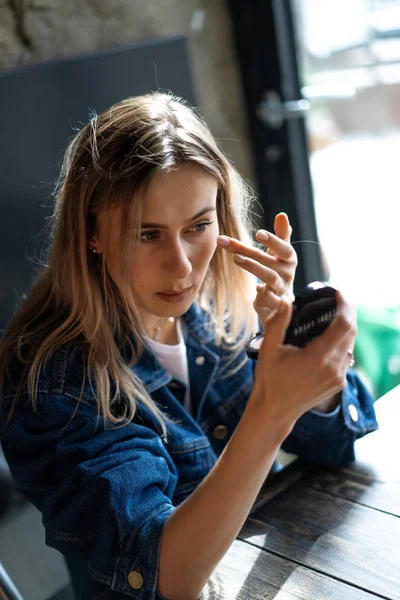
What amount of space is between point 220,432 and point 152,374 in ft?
0.69

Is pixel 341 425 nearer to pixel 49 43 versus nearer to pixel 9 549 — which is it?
pixel 9 549

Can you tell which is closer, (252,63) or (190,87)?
(190,87)

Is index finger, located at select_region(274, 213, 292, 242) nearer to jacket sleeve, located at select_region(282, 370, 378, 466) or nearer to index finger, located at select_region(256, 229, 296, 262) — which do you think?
index finger, located at select_region(256, 229, 296, 262)

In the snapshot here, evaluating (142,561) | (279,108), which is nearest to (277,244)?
(142,561)

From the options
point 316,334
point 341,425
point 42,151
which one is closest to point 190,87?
point 42,151

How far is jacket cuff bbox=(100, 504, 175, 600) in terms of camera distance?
95cm

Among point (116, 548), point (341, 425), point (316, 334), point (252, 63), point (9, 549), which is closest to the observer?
point (316, 334)

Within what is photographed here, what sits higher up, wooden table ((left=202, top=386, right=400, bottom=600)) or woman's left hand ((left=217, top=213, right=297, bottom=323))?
woman's left hand ((left=217, top=213, right=297, bottom=323))

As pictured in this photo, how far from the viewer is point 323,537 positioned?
1048 mm

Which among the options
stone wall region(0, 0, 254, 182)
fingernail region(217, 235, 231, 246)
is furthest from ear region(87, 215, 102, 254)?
stone wall region(0, 0, 254, 182)

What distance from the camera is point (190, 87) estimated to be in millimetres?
2406

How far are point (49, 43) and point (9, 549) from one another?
1.45 meters

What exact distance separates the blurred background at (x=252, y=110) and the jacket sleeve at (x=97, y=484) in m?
0.92

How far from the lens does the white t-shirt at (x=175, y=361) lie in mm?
1346
